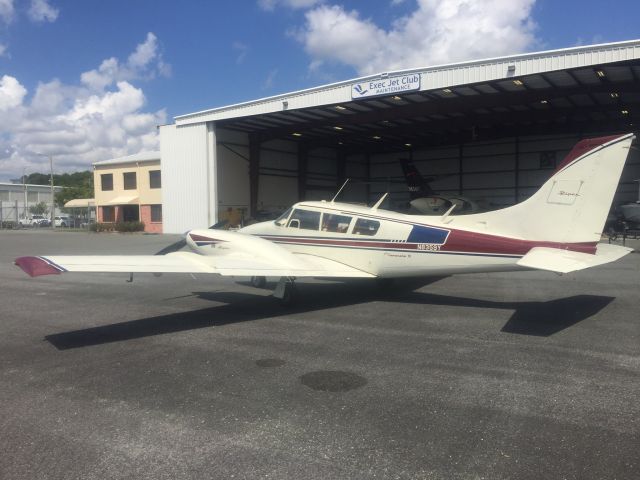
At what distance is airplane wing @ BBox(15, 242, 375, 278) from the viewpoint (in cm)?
798

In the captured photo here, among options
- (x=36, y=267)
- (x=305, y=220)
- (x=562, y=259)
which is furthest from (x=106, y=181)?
(x=562, y=259)

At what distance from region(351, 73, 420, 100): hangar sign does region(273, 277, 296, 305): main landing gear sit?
16.3 m

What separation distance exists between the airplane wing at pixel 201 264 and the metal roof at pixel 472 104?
14.9m

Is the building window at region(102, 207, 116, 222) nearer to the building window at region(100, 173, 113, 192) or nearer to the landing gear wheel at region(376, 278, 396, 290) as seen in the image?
the building window at region(100, 173, 113, 192)

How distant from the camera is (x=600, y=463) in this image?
4.04 metres

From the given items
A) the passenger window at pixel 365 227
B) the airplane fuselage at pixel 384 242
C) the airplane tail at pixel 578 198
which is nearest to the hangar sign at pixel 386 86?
the airplane fuselage at pixel 384 242

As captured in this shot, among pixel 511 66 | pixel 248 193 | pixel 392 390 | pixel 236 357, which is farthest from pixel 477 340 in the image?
pixel 248 193

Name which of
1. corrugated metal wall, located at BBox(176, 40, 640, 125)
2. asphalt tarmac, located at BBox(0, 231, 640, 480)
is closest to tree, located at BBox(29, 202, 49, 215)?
corrugated metal wall, located at BBox(176, 40, 640, 125)

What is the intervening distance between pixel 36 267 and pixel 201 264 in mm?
2787

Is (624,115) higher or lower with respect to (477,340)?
higher

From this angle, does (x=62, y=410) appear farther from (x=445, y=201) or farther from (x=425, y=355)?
(x=445, y=201)

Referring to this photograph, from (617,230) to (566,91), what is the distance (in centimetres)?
792

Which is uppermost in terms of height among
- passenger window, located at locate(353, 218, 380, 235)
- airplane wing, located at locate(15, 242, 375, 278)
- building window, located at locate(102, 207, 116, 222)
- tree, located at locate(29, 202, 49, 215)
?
tree, located at locate(29, 202, 49, 215)

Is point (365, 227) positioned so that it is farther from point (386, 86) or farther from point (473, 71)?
point (386, 86)
